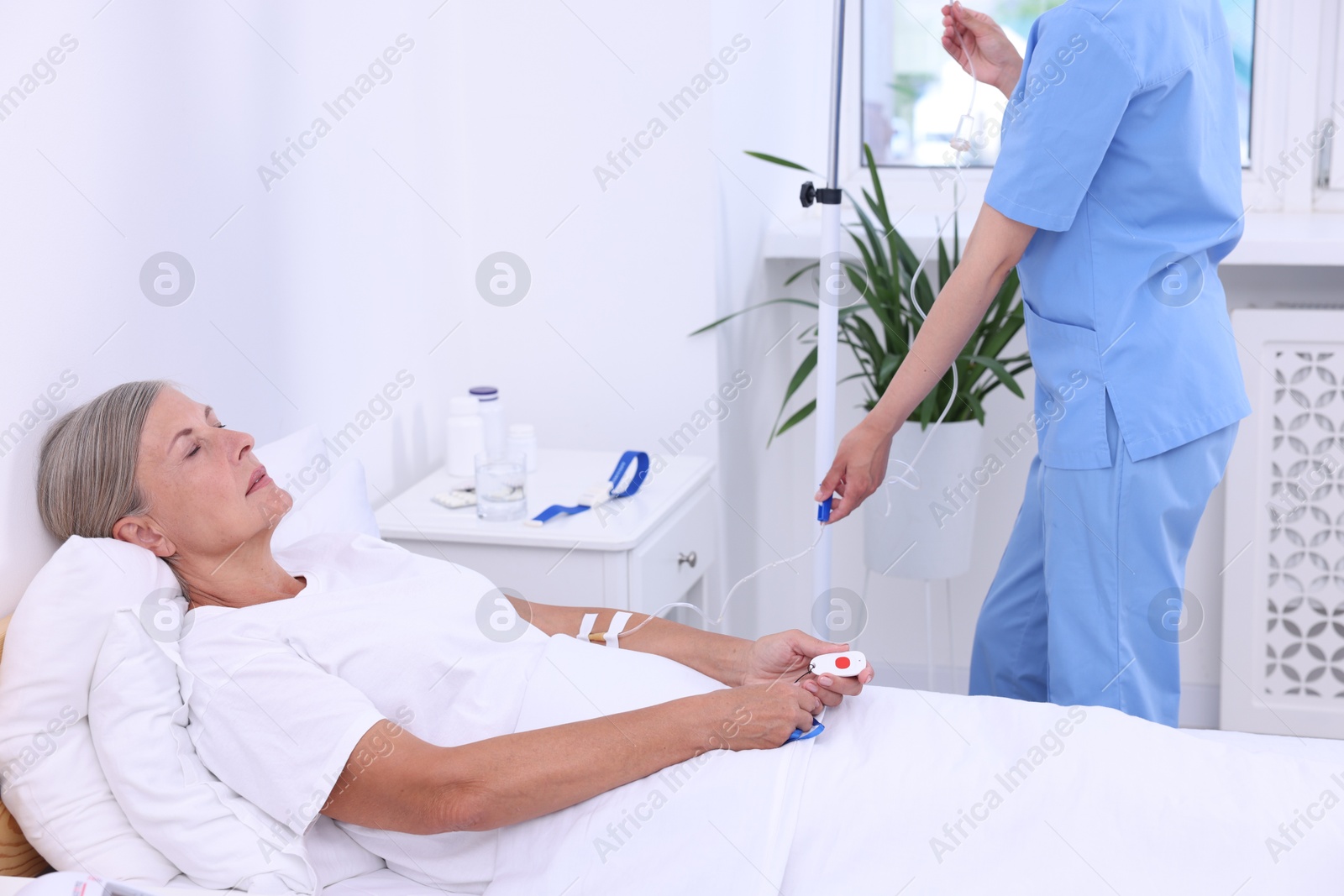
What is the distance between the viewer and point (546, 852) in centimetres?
123

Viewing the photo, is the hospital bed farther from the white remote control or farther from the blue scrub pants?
the blue scrub pants

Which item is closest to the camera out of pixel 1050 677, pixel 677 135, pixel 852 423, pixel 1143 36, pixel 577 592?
pixel 1143 36

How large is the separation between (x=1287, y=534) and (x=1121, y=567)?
105 centimetres

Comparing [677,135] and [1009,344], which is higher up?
[677,135]

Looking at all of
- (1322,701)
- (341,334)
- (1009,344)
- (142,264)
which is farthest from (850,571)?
(142,264)

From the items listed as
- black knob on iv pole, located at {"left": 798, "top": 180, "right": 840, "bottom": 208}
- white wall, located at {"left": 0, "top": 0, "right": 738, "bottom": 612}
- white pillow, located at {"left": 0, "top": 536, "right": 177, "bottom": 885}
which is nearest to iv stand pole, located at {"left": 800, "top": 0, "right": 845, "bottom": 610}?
black knob on iv pole, located at {"left": 798, "top": 180, "right": 840, "bottom": 208}

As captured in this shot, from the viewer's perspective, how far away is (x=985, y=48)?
1742 millimetres

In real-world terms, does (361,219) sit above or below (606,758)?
above

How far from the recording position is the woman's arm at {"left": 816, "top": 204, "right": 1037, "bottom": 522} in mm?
1527

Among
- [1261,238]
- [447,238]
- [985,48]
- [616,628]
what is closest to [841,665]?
[616,628]

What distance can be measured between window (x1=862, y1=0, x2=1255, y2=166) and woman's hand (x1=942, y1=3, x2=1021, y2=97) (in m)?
0.90

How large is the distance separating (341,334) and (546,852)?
3.42 ft

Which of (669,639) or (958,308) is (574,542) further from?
(958,308)

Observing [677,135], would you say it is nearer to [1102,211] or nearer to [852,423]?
[852,423]
